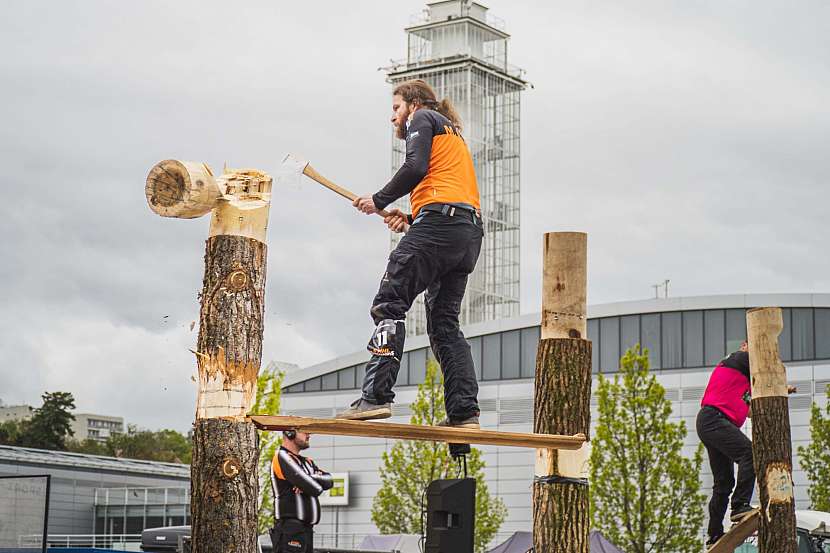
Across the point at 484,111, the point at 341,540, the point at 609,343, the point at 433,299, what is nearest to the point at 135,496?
the point at 341,540

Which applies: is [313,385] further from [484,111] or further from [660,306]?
[484,111]

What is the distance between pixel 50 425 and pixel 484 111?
34058 millimetres

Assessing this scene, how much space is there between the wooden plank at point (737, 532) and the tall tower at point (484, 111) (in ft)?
225

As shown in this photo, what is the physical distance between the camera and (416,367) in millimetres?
48250

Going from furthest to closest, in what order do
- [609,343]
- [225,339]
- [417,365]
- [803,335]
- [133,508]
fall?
A: [133,508], [417,365], [609,343], [803,335], [225,339]

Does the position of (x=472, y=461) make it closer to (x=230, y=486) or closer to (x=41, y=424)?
(x=230, y=486)

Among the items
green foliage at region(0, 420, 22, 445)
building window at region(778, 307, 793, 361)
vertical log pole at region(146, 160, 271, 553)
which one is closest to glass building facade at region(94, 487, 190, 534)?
green foliage at region(0, 420, 22, 445)

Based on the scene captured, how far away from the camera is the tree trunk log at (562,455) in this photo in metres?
9.29

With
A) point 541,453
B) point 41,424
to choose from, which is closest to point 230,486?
point 541,453

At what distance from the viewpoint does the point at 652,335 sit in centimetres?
4397

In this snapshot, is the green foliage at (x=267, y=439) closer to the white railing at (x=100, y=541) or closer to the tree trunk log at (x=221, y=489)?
the white railing at (x=100, y=541)

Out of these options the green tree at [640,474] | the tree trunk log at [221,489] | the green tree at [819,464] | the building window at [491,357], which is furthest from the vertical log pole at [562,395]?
the building window at [491,357]

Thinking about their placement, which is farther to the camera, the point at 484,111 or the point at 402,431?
the point at 484,111

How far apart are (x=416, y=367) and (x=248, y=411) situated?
40979 millimetres
